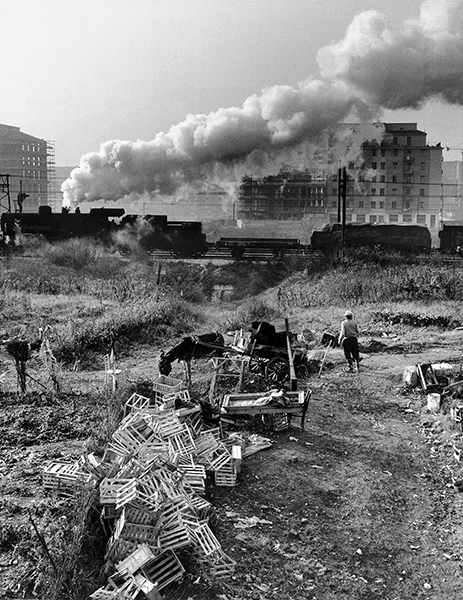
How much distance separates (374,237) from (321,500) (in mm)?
25523

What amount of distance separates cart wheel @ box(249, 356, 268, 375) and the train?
1794 centimetres

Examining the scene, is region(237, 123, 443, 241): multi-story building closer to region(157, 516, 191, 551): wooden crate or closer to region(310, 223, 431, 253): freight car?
region(310, 223, 431, 253): freight car

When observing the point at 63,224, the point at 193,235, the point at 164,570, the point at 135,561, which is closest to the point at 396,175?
the point at 193,235

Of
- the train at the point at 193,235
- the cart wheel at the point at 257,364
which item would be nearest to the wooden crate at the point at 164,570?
the cart wheel at the point at 257,364

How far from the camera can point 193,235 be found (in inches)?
1267

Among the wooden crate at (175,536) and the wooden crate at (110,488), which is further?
the wooden crate at (110,488)

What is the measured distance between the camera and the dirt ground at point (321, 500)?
615 cm

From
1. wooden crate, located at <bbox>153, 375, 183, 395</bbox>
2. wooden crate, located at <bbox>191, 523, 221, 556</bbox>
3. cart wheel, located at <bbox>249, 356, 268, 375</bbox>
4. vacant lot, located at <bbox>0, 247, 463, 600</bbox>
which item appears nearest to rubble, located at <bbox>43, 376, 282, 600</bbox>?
wooden crate, located at <bbox>191, 523, 221, 556</bbox>

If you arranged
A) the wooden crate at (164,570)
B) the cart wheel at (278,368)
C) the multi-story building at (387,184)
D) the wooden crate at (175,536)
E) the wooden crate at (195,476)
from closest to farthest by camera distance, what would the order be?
the wooden crate at (164,570), the wooden crate at (175,536), the wooden crate at (195,476), the cart wheel at (278,368), the multi-story building at (387,184)

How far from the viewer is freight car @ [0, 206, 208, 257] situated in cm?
3228

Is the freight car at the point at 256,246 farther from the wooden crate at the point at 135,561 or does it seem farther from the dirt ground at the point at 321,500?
the wooden crate at the point at 135,561

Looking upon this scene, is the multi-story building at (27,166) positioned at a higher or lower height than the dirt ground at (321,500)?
higher

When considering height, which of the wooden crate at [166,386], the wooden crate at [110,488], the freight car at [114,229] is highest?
the freight car at [114,229]

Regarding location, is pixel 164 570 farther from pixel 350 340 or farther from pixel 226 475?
pixel 350 340
